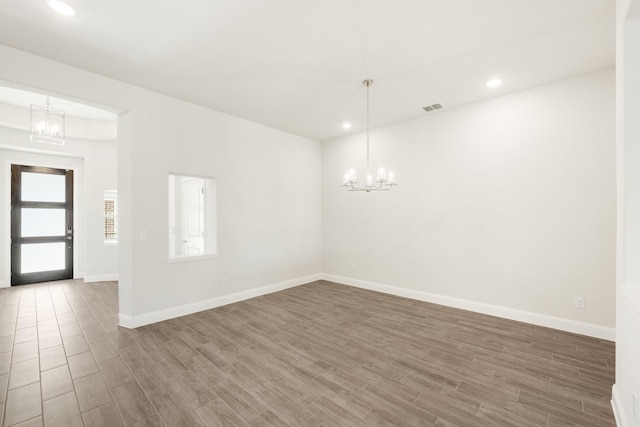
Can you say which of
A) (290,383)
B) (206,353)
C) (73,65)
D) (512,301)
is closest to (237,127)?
(73,65)

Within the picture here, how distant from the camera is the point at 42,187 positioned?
245 inches

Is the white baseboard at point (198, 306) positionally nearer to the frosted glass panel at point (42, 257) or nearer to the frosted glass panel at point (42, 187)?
the frosted glass panel at point (42, 257)

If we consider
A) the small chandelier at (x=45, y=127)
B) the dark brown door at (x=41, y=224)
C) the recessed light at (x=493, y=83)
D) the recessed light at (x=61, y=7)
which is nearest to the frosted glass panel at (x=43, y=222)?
the dark brown door at (x=41, y=224)

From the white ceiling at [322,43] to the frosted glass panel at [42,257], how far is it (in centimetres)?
526

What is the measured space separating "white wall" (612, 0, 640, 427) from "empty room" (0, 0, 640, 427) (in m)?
0.02

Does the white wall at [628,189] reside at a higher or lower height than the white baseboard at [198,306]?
higher

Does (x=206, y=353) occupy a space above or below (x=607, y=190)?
below

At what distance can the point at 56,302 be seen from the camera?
4.71 meters

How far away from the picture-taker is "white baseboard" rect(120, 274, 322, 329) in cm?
366

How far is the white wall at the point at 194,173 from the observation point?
142 inches

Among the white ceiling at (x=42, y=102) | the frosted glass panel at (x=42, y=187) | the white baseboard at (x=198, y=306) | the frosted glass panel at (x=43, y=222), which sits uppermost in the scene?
the white ceiling at (x=42, y=102)

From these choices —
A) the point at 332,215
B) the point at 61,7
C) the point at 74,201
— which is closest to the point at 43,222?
the point at 74,201

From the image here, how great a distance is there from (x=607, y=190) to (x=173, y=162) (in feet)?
18.9

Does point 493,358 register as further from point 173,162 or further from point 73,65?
point 73,65
